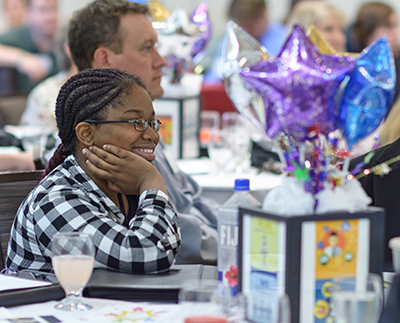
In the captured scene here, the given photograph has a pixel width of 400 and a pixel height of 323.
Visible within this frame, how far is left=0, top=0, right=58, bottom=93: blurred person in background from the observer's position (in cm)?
640

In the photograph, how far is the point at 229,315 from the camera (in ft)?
3.06

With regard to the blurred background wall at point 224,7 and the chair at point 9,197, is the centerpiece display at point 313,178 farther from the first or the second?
the blurred background wall at point 224,7

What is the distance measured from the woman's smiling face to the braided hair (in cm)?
1

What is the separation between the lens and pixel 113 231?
1.29m

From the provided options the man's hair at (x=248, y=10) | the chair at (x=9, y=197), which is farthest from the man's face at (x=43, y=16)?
the chair at (x=9, y=197)

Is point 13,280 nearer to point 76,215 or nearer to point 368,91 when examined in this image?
point 76,215

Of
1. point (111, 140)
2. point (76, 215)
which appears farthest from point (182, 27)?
point (76, 215)

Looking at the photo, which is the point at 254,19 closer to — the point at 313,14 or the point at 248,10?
the point at 248,10

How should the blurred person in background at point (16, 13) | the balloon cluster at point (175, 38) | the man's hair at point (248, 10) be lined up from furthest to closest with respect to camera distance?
1. the blurred person in background at point (16, 13)
2. the man's hair at point (248, 10)
3. the balloon cluster at point (175, 38)

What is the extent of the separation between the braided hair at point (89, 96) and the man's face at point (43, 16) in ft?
17.3

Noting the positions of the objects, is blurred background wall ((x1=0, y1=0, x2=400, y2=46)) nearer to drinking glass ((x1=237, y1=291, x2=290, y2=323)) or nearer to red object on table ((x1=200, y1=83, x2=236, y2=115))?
red object on table ((x1=200, y1=83, x2=236, y2=115))

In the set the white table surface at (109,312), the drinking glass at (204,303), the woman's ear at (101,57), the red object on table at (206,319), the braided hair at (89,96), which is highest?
the woman's ear at (101,57)

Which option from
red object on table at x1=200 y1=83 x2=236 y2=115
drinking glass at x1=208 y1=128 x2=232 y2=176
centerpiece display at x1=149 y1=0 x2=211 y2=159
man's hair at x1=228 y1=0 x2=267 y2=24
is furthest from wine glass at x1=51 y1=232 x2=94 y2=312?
man's hair at x1=228 y1=0 x2=267 y2=24

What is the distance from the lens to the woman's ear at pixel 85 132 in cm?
145
